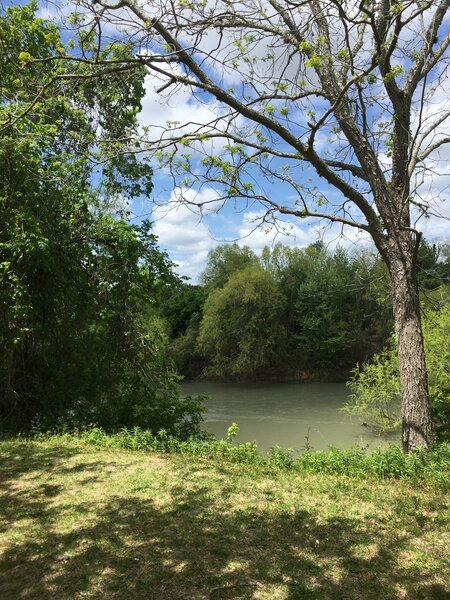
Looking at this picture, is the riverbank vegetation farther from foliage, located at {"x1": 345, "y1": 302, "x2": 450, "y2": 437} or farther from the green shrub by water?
the green shrub by water

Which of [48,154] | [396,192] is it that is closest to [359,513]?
[396,192]

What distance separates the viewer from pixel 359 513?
453 centimetres

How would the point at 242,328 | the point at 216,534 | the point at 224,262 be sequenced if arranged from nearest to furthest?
the point at 216,534 < the point at 242,328 < the point at 224,262

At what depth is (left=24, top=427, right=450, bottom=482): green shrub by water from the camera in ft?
18.8

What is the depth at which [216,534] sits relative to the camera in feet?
13.2

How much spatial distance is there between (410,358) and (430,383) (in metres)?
8.14

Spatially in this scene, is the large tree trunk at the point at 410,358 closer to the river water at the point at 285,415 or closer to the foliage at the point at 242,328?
the river water at the point at 285,415

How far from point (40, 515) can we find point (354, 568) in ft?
9.34

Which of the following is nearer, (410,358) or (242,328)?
(410,358)

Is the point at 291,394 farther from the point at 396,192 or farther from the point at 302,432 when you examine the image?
the point at 396,192

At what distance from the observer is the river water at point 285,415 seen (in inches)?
674

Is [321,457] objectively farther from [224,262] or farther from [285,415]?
[224,262]

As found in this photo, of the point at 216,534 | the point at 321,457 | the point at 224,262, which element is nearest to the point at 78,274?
the point at 321,457

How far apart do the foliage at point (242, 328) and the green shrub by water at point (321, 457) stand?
27.3 meters
